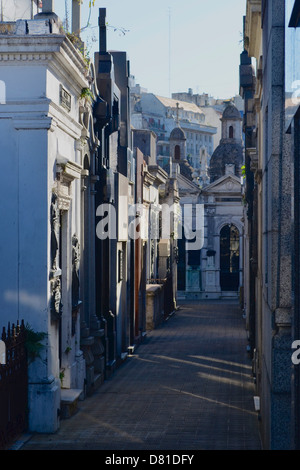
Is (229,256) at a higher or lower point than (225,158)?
lower

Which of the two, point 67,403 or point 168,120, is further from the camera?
point 168,120

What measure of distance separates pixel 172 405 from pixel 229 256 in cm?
2931

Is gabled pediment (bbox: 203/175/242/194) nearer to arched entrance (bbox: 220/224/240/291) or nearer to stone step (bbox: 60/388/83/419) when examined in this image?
arched entrance (bbox: 220/224/240/291)

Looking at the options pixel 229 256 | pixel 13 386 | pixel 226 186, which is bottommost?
pixel 13 386

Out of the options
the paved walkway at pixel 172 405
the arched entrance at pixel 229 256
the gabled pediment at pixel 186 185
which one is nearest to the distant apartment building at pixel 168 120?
the gabled pediment at pixel 186 185

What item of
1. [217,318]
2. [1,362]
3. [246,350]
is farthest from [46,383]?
[217,318]

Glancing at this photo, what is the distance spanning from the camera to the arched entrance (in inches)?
1672

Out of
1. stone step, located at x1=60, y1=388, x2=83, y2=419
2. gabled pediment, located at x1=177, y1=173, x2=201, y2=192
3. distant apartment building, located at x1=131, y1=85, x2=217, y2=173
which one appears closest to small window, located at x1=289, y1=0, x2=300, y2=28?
stone step, located at x1=60, y1=388, x2=83, y2=419

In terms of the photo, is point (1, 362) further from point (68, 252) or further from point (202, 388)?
point (202, 388)

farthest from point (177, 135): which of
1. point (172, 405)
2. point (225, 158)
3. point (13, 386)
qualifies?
point (13, 386)

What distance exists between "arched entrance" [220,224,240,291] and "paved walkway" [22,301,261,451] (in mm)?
19657

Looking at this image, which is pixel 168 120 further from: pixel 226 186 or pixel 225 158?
pixel 226 186

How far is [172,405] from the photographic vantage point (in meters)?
13.5

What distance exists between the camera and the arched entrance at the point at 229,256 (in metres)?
42.5
